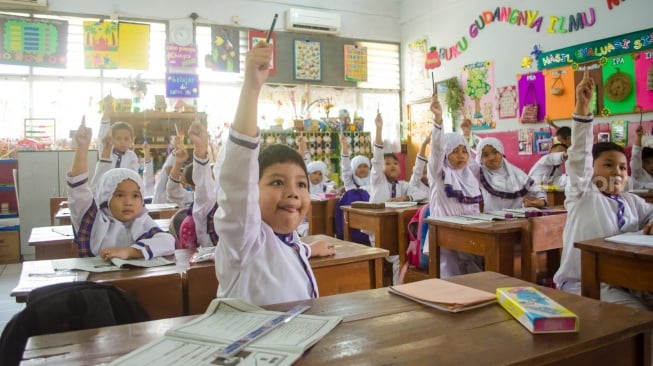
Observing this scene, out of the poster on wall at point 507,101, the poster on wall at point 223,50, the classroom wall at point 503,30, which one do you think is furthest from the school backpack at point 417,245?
the poster on wall at point 223,50

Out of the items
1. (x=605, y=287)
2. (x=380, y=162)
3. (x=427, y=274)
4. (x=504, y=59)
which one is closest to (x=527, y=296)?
(x=605, y=287)

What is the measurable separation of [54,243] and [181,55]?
5.06m

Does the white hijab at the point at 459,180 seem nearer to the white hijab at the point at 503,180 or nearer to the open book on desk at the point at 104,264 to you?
the white hijab at the point at 503,180

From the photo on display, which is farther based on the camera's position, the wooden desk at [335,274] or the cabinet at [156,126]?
the cabinet at [156,126]

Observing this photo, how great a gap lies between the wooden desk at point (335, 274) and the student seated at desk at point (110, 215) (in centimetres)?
34

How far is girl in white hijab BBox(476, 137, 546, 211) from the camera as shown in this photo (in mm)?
3479

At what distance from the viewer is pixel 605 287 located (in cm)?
209

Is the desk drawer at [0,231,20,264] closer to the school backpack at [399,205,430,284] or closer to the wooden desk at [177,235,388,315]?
the school backpack at [399,205,430,284]

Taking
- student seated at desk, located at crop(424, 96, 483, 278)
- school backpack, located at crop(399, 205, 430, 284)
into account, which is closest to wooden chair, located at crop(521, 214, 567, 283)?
school backpack, located at crop(399, 205, 430, 284)

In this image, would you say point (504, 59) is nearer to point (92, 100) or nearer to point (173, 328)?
point (92, 100)

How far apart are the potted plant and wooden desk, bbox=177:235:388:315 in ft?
18.7

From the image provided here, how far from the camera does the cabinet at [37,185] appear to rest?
574 cm

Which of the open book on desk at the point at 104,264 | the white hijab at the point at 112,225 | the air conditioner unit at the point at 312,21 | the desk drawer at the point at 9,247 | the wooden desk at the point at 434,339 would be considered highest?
the air conditioner unit at the point at 312,21

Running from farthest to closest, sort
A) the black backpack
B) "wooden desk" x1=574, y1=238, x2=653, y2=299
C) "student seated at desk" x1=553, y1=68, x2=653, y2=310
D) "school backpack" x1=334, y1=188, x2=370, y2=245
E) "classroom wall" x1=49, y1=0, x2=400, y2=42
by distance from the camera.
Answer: "classroom wall" x1=49, y1=0, x2=400, y2=42 < "school backpack" x1=334, y1=188, x2=370, y2=245 < "student seated at desk" x1=553, y1=68, x2=653, y2=310 < "wooden desk" x1=574, y1=238, x2=653, y2=299 < the black backpack
